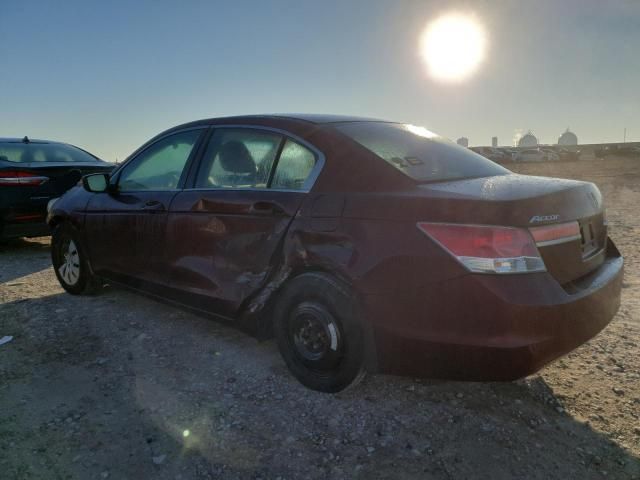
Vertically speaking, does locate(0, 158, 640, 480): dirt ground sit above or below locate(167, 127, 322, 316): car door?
below

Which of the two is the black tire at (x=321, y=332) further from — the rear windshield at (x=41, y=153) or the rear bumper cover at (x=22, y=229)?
the rear windshield at (x=41, y=153)

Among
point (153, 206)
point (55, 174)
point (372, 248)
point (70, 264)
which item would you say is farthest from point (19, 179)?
point (372, 248)

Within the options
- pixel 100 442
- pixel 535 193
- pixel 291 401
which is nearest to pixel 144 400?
pixel 100 442

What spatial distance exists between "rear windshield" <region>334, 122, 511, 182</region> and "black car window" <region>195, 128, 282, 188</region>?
475 mm

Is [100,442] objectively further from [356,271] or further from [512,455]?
[512,455]

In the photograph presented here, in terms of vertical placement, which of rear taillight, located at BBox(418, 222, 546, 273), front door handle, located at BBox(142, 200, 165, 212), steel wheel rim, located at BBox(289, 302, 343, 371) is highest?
front door handle, located at BBox(142, 200, 165, 212)

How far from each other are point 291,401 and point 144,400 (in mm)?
821

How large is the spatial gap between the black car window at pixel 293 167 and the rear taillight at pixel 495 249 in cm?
98

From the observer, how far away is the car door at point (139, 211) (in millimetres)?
3490

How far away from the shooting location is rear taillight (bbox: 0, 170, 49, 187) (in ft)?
19.9

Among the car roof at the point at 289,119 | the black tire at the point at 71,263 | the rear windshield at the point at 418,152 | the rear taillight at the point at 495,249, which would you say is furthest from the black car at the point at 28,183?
the rear taillight at the point at 495,249

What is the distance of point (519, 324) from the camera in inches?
79.5

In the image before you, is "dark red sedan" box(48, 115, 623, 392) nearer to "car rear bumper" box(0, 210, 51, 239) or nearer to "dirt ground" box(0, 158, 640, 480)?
"dirt ground" box(0, 158, 640, 480)

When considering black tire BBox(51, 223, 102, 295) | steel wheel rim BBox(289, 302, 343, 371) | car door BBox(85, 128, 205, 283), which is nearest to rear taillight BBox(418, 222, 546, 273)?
steel wheel rim BBox(289, 302, 343, 371)
